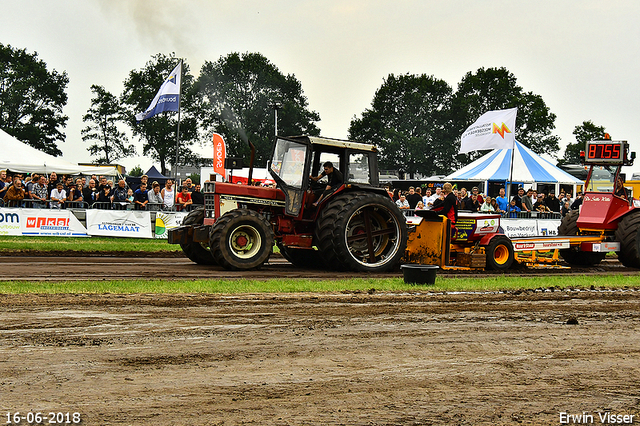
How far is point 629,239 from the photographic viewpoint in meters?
12.5

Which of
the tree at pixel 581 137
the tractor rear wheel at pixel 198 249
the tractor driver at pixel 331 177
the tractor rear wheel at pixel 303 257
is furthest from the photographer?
the tree at pixel 581 137

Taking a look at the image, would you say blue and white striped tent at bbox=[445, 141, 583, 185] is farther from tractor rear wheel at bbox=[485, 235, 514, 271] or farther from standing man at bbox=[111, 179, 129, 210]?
tractor rear wheel at bbox=[485, 235, 514, 271]

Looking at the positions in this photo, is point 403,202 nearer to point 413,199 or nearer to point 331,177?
point 413,199

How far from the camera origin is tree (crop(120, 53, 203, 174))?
63.2m

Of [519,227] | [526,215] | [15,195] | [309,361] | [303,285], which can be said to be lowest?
[309,361]

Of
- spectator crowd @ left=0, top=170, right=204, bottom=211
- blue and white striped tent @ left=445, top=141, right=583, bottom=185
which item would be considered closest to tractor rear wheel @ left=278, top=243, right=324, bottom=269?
spectator crowd @ left=0, top=170, right=204, bottom=211

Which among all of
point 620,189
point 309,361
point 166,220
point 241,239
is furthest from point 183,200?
point 309,361

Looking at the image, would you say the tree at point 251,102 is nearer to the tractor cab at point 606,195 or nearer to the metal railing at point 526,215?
the metal railing at point 526,215

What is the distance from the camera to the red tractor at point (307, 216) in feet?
34.1

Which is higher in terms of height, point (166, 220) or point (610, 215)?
point (610, 215)

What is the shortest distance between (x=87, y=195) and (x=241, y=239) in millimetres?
8367

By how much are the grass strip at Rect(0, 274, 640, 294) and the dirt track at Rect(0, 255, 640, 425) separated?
74 centimetres

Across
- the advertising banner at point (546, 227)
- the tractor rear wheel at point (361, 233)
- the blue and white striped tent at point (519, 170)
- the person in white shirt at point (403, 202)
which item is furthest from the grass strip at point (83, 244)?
the blue and white striped tent at point (519, 170)

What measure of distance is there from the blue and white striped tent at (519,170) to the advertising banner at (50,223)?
57.6ft
